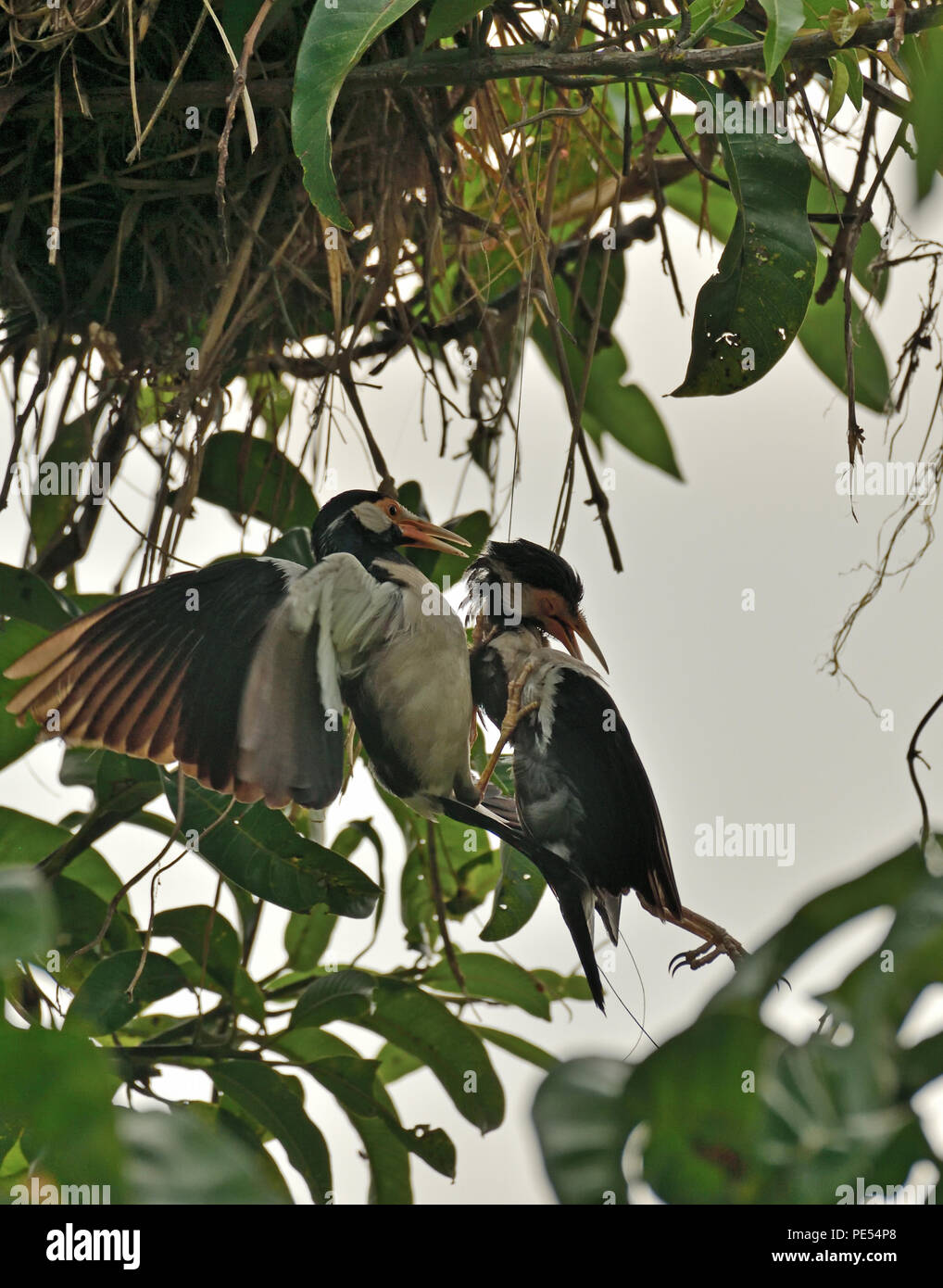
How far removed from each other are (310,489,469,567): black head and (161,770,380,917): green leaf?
0.15m

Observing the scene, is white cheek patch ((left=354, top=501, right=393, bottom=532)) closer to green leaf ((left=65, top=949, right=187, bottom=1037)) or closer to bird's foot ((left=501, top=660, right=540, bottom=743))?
bird's foot ((left=501, top=660, right=540, bottom=743))

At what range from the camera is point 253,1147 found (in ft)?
2.84

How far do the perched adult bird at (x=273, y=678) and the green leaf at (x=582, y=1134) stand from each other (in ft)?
0.69

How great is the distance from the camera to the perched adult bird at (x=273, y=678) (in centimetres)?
64

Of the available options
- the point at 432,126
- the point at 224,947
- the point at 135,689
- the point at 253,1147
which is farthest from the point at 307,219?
the point at 253,1147

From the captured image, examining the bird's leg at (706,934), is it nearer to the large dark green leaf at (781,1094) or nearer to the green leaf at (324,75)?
the large dark green leaf at (781,1094)

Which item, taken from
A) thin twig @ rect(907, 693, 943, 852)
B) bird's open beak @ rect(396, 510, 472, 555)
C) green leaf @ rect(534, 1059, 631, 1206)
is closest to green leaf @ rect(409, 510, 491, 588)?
bird's open beak @ rect(396, 510, 472, 555)

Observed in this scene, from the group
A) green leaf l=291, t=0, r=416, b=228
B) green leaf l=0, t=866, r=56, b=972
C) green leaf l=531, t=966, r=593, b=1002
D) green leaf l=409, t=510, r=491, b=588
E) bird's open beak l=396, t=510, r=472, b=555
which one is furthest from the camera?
green leaf l=531, t=966, r=593, b=1002

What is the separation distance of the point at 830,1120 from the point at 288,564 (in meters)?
0.38

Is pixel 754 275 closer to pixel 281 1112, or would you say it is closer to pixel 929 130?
pixel 929 130

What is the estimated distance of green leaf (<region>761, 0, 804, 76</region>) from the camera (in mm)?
571

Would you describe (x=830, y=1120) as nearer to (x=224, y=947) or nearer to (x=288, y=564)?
(x=288, y=564)

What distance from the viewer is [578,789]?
2.19ft

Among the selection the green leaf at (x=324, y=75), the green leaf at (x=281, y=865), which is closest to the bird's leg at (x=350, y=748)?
the green leaf at (x=281, y=865)
